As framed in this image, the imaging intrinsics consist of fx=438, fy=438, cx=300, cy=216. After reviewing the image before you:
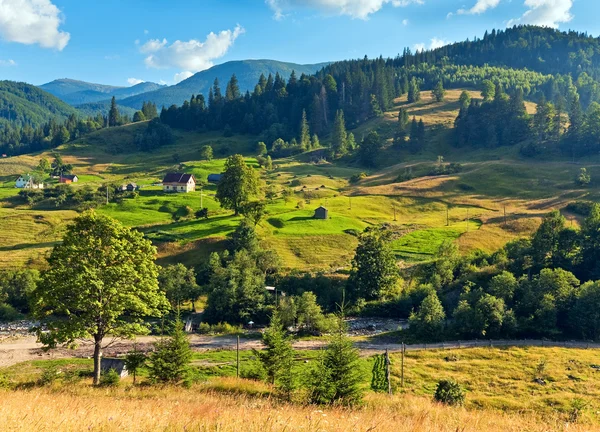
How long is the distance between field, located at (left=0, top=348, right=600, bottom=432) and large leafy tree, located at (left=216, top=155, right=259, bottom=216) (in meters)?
43.6

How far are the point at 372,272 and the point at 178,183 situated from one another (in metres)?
69.3

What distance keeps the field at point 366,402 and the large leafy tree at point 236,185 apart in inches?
1716

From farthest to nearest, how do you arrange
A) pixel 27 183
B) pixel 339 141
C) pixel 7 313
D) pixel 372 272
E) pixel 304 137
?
pixel 304 137
pixel 339 141
pixel 27 183
pixel 372 272
pixel 7 313

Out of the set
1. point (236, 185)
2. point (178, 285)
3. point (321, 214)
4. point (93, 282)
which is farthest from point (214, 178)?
point (93, 282)

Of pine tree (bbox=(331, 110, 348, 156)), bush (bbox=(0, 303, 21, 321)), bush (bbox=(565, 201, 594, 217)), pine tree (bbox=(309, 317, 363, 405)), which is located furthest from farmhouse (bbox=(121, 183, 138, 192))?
pine tree (bbox=(309, 317, 363, 405))

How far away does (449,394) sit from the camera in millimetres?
26406

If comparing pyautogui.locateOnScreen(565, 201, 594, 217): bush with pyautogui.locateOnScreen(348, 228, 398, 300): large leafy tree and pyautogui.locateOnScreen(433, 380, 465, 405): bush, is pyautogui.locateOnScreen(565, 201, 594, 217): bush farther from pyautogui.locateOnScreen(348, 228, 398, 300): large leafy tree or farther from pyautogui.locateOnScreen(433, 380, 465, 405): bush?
pyautogui.locateOnScreen(433, 380, 465, 405): bush

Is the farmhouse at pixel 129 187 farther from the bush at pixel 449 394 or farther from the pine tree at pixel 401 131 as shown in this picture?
the bush at pixel 449 394

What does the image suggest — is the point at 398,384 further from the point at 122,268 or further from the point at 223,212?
the point at 223,212

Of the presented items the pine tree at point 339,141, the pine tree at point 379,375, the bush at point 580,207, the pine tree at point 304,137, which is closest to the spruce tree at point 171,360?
the pine tree at point 379,375

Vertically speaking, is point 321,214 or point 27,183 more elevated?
point 27,183

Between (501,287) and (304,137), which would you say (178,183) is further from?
(501,287)

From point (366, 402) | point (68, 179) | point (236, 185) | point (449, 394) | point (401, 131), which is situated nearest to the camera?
point (366, 402)

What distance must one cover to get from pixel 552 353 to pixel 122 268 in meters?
38.4
